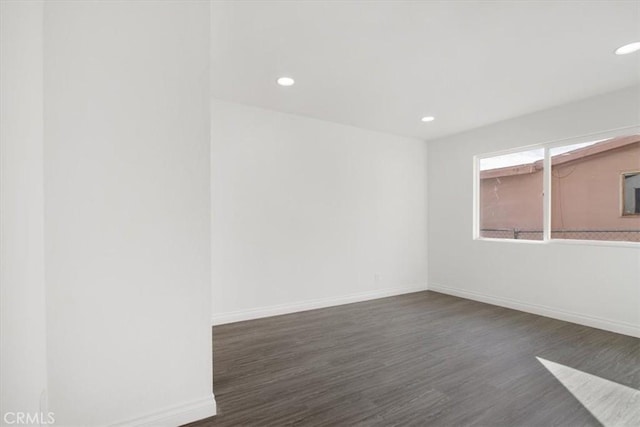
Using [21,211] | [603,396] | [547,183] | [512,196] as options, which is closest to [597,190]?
[547,183]

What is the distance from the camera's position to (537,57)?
2.58m

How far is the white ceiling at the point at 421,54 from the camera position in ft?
6.64

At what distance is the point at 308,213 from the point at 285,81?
172 cm

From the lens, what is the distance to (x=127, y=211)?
5.37 feet

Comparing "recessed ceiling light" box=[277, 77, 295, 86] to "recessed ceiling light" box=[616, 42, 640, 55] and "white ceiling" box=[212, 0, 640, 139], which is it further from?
"recessed ceiling light" box=[616, 42, 640, 55]

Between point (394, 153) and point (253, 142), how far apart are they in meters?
2.37

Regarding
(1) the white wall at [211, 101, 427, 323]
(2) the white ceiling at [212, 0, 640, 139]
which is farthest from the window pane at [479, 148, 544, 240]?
(1) the white wall at [211, 101, 427, 323]

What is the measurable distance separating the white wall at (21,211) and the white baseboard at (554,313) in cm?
473

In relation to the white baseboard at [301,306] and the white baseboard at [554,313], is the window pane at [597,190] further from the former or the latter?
the white baseboard at [301,306]

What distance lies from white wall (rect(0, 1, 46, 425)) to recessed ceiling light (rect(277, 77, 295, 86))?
1.87 m

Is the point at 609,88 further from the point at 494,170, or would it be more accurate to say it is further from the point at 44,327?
the point at 44,327

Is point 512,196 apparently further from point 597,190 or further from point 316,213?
point 316,213

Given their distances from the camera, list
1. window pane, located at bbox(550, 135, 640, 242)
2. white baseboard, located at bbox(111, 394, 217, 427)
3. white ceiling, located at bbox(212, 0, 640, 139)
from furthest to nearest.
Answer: window pane, located at bbox(550, 135, 640, 242) → white ceiling, located at bbox(212, 0, 640, 139) → white baseboard, located at bbox(111, 394, 217, 427)

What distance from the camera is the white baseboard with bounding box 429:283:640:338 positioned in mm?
3189
